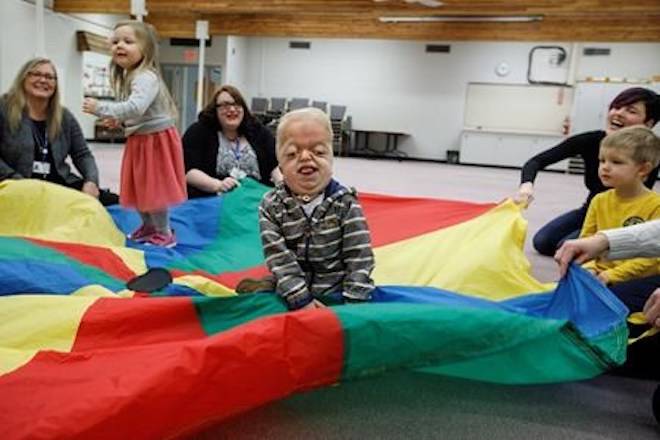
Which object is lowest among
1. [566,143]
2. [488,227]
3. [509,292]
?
[509,292]

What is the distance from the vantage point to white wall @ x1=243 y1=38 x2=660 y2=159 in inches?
507

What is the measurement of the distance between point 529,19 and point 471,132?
2966 mm

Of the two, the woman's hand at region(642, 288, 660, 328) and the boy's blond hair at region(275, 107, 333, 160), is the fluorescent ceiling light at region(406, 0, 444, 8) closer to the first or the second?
the boy's blond hair at region(275, 107, 333, 160)

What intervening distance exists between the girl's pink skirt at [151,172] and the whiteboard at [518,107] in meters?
11.1

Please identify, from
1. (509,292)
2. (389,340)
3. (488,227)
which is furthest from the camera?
(488,227)

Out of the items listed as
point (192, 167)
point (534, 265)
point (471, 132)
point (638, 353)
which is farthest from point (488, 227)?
point (471, 132)

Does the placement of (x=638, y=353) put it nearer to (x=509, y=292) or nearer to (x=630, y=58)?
(x=509, y=292)

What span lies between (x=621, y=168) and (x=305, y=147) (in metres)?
1.09

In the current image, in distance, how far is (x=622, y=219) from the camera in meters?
1.87

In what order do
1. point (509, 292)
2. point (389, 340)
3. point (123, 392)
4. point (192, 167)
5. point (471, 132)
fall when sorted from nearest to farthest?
point (123, 392) < point (389, 340) < point (509, 292) < point (192, 167) < point (471, 132)

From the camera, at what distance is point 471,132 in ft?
41.6

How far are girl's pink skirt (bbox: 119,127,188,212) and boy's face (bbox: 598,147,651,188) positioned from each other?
175 centimetres

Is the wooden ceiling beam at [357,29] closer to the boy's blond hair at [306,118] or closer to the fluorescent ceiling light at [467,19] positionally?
the fluorescent ceiling light at [467,19]

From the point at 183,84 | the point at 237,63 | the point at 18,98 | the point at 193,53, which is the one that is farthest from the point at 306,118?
the point at 183,84
